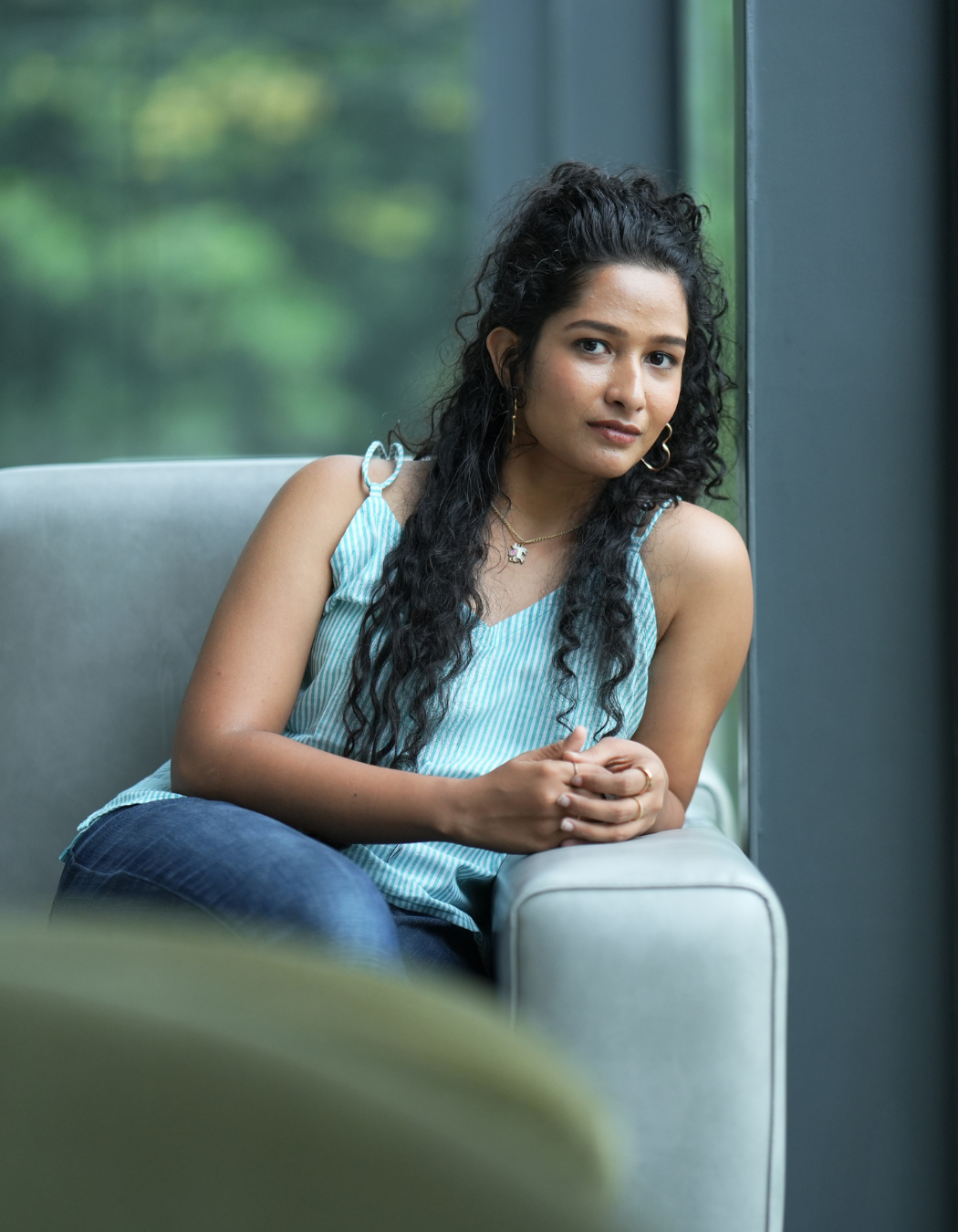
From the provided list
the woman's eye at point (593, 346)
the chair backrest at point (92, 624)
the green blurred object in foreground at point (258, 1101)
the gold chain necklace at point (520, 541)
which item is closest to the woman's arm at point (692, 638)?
the gold chain necklace at point (520, 541)

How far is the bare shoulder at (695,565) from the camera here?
1.39 metres

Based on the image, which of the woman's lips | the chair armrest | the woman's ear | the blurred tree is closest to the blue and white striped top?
the woman's lips

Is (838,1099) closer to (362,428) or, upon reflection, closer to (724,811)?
(724,811)

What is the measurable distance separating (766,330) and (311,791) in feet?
2.38

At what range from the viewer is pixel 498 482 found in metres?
1.54

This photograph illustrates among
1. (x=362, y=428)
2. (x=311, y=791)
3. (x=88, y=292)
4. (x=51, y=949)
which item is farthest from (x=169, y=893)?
(x=88, y=292)

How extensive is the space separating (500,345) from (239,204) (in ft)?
11.8

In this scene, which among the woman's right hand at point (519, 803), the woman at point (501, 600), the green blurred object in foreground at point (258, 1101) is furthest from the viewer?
the woman at point (501, 600)

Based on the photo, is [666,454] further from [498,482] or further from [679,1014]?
[679,1014]

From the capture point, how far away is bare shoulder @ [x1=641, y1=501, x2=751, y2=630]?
139 cm

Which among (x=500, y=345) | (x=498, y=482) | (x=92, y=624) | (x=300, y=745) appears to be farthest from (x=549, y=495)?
(x=92, y=624)

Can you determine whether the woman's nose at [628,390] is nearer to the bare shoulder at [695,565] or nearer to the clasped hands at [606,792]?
the bare shoulder at [695,565]

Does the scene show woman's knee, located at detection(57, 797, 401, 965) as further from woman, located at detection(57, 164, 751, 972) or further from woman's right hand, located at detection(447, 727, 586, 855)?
woman's right hand, located at detection(447, 727, 586, 855)

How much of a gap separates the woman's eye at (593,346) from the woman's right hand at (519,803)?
47 cm
